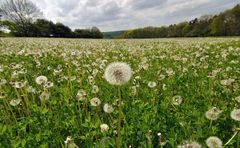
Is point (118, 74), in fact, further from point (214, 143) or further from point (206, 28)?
point (206, 28)

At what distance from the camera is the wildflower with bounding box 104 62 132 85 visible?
2.56 meters

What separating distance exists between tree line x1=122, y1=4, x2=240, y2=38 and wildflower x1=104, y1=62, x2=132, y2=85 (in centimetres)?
9345

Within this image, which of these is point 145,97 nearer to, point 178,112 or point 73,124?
point 178,112

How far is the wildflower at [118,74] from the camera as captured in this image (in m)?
2.56

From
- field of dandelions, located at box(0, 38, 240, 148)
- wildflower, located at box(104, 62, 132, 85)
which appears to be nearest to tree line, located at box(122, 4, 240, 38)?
field of dandelions, located at box(0, 38, 240, 148)

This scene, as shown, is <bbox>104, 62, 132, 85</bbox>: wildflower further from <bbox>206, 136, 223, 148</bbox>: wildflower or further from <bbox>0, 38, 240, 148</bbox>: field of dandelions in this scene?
<bbox>206, 136, 223, 148</bbox>: wildflower

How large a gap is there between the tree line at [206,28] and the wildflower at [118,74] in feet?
307

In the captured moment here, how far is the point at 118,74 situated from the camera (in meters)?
2.69

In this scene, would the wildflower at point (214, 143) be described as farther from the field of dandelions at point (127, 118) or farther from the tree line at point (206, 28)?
the tree line at point (206, 28)

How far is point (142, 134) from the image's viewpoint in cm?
326

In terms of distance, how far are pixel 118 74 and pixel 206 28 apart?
10939 centimetres

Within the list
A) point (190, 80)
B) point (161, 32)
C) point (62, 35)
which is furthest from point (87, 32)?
point (190, 80)

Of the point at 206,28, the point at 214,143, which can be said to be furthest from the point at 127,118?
the point at 206,28

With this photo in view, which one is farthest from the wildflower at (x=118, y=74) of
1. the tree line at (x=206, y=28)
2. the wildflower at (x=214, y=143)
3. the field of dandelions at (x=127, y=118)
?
the tree line at (x=206, y=28)
